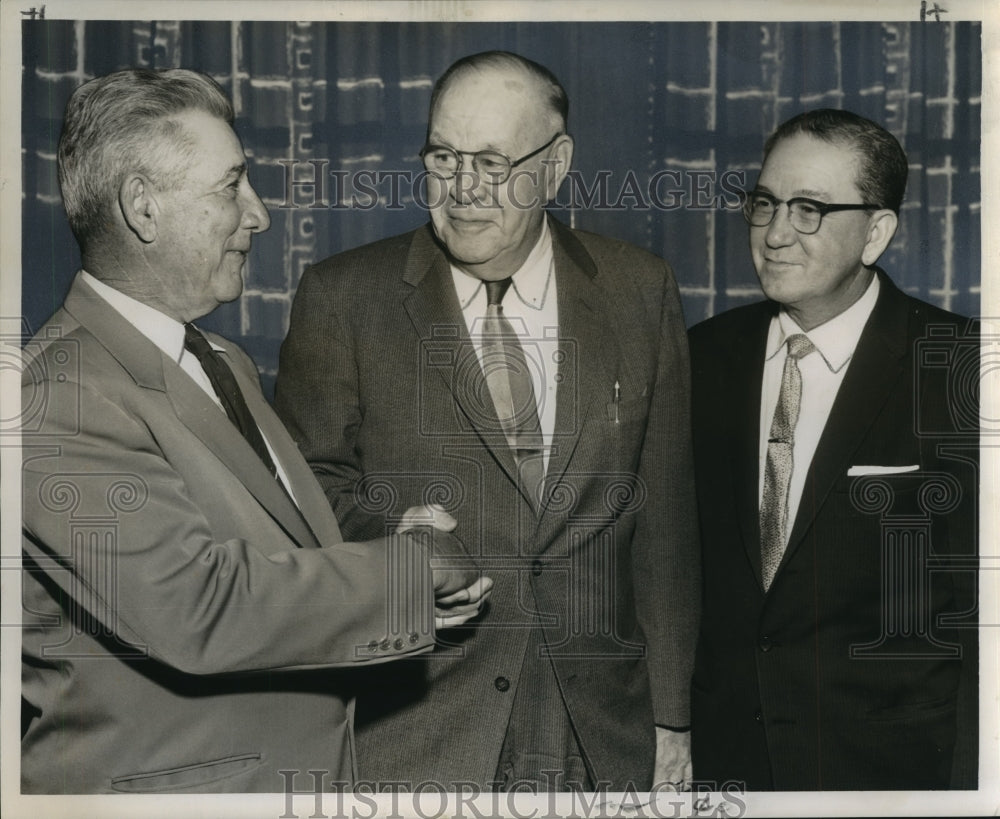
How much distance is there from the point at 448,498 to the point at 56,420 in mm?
1024

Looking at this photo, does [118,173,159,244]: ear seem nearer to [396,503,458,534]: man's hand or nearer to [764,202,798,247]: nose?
[396,503,458,534]: man's hand

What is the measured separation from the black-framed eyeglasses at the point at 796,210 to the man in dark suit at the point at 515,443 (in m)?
0.38

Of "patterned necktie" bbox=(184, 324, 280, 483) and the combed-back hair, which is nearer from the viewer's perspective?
"patterned necktie" bbox=(184, 324, 280, 483)

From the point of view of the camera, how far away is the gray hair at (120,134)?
10.7ft

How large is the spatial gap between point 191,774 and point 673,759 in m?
1.25

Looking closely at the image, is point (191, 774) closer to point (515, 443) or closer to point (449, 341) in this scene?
point (515, 443)

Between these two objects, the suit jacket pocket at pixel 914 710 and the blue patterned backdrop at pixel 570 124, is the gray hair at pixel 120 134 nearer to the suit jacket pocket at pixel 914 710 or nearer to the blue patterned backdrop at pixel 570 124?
the blue patterned backdrop at pixel 570 124

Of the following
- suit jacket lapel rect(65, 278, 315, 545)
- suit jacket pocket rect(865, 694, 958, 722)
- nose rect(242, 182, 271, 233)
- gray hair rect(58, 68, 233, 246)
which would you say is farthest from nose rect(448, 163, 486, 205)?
suit jacket pocket rect(865, 694, 958, 722)

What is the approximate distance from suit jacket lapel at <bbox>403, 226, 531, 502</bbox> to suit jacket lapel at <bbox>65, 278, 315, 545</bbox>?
530 millimetres

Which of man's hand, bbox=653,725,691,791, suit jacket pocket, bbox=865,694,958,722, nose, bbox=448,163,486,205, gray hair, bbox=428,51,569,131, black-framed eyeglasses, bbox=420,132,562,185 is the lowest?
man's hand, bbox=653,725,691,791

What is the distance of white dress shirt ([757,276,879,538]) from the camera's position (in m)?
3.48

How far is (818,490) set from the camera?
3.48 m

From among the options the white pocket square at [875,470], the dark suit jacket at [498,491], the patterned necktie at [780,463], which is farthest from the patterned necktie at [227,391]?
the white pocket square at [875,470]

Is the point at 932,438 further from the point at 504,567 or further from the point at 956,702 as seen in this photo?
the point at 504,567
